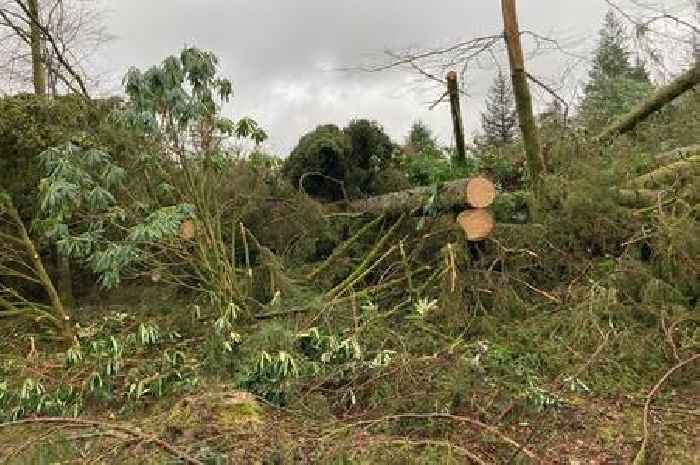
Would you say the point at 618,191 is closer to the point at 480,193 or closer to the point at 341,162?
the point at 480,193

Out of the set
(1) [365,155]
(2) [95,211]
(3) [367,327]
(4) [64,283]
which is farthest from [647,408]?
(4) [64,283]

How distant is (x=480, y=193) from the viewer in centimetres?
693

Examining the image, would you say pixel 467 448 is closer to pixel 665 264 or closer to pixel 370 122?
pixel 665 264

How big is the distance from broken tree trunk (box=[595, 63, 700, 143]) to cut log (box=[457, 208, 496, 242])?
2.43 metres

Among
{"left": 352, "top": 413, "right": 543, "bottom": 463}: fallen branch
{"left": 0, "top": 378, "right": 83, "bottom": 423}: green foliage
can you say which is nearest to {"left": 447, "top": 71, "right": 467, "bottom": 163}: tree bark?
{"left": 352, "top": 413, "right": 543, "bottom": 463}: fallen branch

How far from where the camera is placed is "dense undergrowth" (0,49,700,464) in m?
4.46

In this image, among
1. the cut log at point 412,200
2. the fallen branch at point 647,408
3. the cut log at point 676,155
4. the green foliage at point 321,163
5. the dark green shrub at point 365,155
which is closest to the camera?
the fallen branch at point 647,408

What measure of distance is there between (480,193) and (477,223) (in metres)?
0.30

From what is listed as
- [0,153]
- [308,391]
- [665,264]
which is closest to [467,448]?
[308,391]

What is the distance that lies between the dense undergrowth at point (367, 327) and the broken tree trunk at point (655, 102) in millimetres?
752

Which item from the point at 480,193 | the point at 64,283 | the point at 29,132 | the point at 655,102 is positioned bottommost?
the point at 64,283

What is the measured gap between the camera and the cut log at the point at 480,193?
6.92m

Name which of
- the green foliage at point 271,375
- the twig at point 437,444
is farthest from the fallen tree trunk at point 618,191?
the twig at point 437,444

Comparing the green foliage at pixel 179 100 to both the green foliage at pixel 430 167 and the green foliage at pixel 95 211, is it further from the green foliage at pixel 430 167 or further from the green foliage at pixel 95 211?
the green foliage at pixel 430 167
